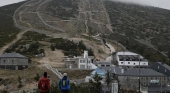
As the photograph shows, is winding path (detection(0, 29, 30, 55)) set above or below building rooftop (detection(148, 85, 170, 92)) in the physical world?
above

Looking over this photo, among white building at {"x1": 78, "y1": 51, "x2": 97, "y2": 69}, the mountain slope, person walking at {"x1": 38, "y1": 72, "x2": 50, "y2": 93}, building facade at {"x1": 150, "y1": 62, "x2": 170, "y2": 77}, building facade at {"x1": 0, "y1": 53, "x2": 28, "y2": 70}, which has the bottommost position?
the mountain slope

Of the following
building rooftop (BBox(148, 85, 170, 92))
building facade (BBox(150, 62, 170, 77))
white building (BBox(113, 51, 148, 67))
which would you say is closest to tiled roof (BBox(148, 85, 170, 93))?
building rooftop (BBox(148, 85, 170, 92))

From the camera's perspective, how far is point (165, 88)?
58625mm

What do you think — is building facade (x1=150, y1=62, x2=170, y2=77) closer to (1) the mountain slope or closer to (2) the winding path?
(1) the mountain slope

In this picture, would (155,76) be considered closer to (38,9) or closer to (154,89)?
(154,89)

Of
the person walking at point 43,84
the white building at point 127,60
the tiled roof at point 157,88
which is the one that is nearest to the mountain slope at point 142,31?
the white building at point 127,60

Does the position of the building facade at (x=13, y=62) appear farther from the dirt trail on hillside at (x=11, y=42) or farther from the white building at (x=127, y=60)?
the white building at (x=127, y=60)

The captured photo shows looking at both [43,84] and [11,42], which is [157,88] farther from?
Answer: [11,42]

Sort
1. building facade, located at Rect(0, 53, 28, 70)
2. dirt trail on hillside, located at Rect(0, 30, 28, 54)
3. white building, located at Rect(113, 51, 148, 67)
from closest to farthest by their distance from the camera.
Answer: building facade, located at Rect(0, 53, 28, 70) < white building, located at Rect(113, 51, 148, 67) < dirt trail on hillside, located at Rect(0, 30, 28, 54)

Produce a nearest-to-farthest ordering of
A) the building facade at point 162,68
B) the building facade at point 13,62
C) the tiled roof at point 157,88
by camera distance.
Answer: the tiled roof at point 157,88 → the building facade at point 162,68 → the building facade at point 13,62

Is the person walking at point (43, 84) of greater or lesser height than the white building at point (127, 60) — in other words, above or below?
above

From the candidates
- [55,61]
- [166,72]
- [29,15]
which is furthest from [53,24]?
[166,72]

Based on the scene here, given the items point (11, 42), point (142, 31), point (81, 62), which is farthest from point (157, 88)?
point (142, 31)

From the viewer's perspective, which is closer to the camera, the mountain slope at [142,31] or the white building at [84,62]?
the white building at [84,62]
